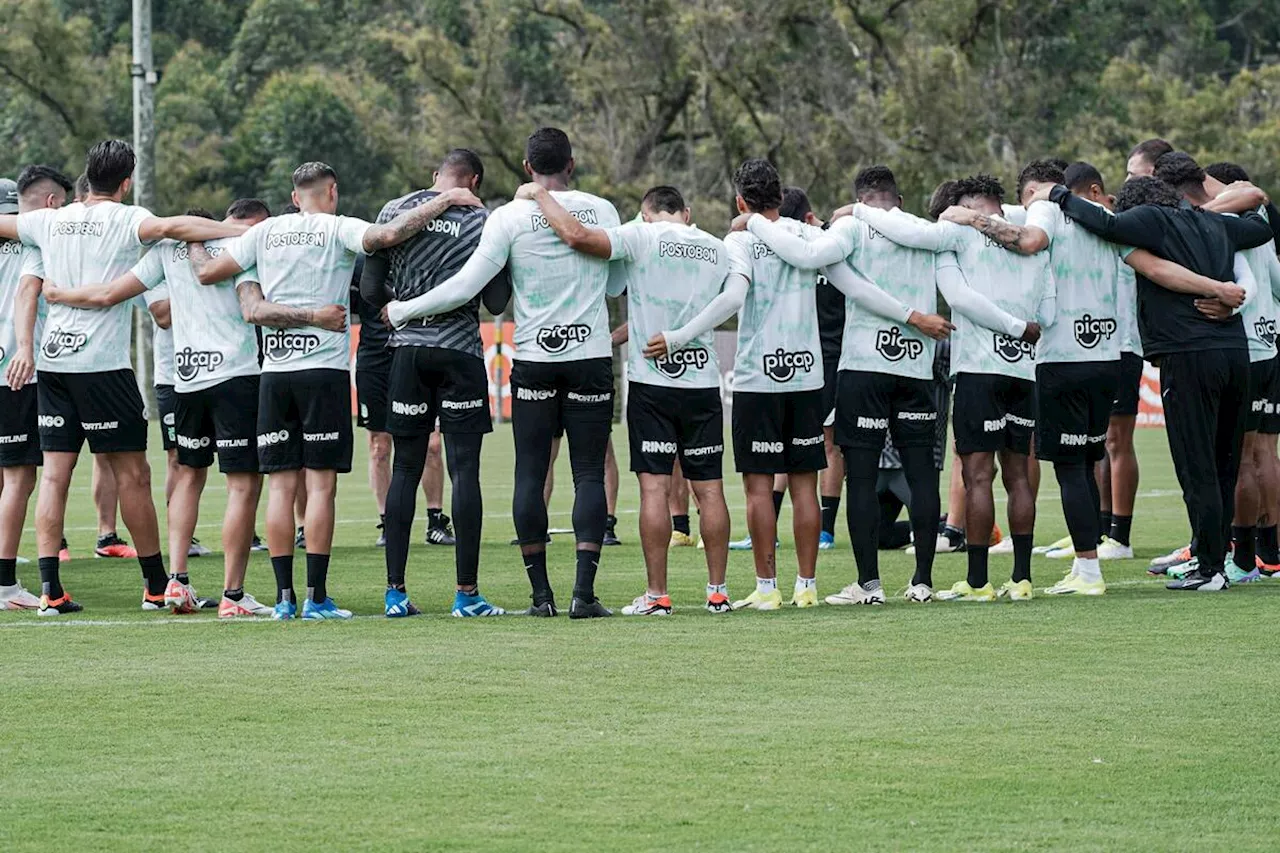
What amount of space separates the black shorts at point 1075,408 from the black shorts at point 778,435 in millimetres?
1351

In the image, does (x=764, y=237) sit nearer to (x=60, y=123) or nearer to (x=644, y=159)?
(x=644, y=159)

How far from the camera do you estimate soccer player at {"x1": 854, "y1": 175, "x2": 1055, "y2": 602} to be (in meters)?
10.2

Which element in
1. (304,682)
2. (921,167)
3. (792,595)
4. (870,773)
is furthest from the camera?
(921,167)

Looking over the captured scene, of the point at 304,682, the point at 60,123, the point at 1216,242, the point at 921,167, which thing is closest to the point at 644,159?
the point at 921,167

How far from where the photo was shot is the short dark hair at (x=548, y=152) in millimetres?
9477

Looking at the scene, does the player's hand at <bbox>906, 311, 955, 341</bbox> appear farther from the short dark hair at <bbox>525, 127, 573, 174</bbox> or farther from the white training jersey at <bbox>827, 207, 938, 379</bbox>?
the short dark hair at <bbox>525, 127, 573, 174</bbox>

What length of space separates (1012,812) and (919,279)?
4.94 metres

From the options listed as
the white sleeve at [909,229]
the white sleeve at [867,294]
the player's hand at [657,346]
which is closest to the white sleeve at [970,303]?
the white sleeve at [909,229]

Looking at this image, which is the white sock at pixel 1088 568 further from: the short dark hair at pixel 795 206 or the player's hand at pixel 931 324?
the short dark hair at pixel 795 206

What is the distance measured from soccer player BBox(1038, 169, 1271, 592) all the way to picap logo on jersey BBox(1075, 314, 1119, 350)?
449 millimetres

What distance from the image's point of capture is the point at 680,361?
971 centimetres

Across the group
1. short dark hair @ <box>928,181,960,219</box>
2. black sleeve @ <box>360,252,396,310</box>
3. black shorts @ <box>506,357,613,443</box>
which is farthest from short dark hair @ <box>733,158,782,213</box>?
black sleeve @ <box>360,252,396,310</box>

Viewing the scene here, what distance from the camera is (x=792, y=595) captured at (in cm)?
1070

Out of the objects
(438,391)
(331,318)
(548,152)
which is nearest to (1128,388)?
(548,152)
